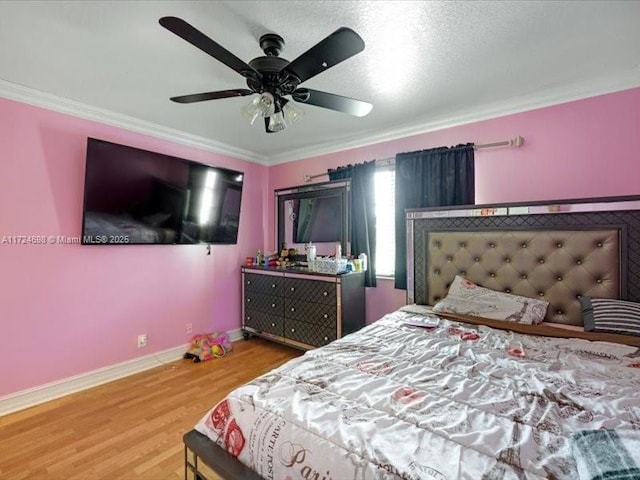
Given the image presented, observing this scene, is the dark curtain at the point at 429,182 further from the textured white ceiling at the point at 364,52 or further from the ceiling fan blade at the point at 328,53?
the ceiling fan blade at the point at 328,53

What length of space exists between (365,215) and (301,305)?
1137 mm

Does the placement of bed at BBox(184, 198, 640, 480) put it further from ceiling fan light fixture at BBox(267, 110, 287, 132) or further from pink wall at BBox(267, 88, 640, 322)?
ceiling fan light fixture at BBox(267, 110, 287, 132)

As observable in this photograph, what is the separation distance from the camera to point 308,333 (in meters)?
3.15

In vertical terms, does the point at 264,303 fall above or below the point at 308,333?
above

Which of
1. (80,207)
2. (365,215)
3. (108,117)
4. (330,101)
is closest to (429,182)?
(365,215)

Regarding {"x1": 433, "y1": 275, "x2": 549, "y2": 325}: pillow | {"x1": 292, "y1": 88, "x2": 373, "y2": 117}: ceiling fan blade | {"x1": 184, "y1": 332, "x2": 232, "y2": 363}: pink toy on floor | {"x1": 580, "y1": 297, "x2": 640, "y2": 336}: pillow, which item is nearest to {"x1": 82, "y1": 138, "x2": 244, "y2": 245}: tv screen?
{"x1": 184, "y1": 332, "x2": 232, "y2": 363}: pink toy on floor

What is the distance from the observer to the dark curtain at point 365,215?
3211 millimetres

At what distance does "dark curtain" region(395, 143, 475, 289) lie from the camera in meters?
2.68

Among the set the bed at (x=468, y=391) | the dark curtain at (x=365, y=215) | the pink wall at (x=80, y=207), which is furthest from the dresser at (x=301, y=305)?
the bed at (x=468, y=391)

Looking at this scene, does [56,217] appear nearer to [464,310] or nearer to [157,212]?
[157,212]

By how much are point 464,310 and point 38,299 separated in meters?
3.18

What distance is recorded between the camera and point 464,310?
216cm

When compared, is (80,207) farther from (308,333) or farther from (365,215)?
(365,215)

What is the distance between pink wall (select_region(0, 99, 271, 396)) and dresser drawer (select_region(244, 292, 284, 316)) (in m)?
0.70
